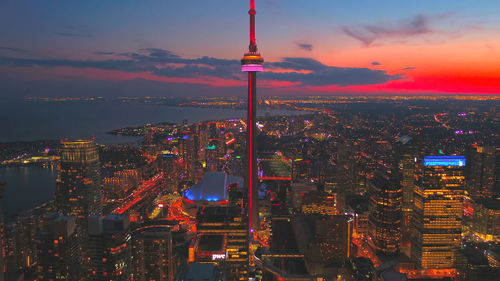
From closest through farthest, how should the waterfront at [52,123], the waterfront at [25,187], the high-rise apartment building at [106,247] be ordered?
the high-rise apartment building at [106,247] → the waterfront at [25,187] → the waterfront at [52,123]

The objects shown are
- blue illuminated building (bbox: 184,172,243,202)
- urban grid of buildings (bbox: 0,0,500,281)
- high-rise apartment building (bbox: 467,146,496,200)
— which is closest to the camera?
urban grid of buildings (bbox: 0,0,500,281)

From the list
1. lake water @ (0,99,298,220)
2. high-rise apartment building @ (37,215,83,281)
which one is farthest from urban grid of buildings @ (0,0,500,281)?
lake water @ (0,99,298,220)

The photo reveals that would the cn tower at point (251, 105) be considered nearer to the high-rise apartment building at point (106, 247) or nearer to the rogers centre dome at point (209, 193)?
the rogers centre dome at point (209, 193)

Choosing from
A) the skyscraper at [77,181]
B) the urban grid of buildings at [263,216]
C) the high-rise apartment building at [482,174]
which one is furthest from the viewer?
the high-rise apartment building at [482,174]

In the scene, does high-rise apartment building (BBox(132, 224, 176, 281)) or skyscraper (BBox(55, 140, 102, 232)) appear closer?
high-rise apartment building (BBox(132, 224, 176, 281))

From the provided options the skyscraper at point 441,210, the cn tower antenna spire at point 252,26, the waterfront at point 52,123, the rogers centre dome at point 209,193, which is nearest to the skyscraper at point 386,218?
the skyscraper at point 441,210

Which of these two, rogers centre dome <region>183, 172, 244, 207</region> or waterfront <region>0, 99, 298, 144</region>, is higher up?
waterfront <region>0, 99, 298, 144</region>

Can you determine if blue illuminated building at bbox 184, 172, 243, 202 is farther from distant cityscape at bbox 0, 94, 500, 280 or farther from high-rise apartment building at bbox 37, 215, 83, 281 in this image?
high-rise apartment building at bbox 37, 215, 83, 281

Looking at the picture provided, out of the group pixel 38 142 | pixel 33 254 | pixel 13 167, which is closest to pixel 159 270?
pixel 33 254
